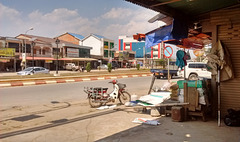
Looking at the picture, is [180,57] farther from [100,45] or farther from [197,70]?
[100,45]

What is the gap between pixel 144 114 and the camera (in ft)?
23.7

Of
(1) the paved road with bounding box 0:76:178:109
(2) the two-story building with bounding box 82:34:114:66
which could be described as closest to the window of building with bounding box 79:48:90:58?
(2) the two-story building with bounding box 82:34:114:66

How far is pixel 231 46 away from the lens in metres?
6.26

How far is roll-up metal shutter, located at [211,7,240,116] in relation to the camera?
6.12 meters

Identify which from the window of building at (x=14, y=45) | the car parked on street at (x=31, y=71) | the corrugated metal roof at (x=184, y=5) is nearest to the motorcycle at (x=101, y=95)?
the corrugated metal roof at (x=184, y=5)

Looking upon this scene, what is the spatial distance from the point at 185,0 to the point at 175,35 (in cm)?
156

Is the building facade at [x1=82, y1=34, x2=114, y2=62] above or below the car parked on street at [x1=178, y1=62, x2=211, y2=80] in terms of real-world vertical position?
above

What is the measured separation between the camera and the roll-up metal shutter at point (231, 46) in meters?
6.12

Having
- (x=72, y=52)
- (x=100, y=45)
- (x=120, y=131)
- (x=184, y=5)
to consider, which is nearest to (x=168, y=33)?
(x=184, y=5)

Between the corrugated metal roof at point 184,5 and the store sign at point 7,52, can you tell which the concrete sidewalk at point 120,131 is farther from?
the store sign at point 7,52

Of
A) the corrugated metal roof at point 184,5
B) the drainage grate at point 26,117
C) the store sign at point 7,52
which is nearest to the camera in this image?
the corrugated metal roof at point 184,5

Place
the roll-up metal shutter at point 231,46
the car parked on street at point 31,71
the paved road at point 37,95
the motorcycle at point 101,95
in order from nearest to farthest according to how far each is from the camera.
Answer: the roll-up metal shutter at point 231,46, the motorcycle at point 101,95, the paved road at point 37,95, the car parked on street at point 31,71

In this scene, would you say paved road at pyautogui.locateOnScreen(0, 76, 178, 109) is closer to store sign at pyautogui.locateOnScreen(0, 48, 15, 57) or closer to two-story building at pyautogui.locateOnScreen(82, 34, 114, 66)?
store sign at pyautogui.locateOnScreen(0, 48, 15, 57)

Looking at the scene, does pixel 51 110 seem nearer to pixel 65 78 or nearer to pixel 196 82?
pixel 196 82
